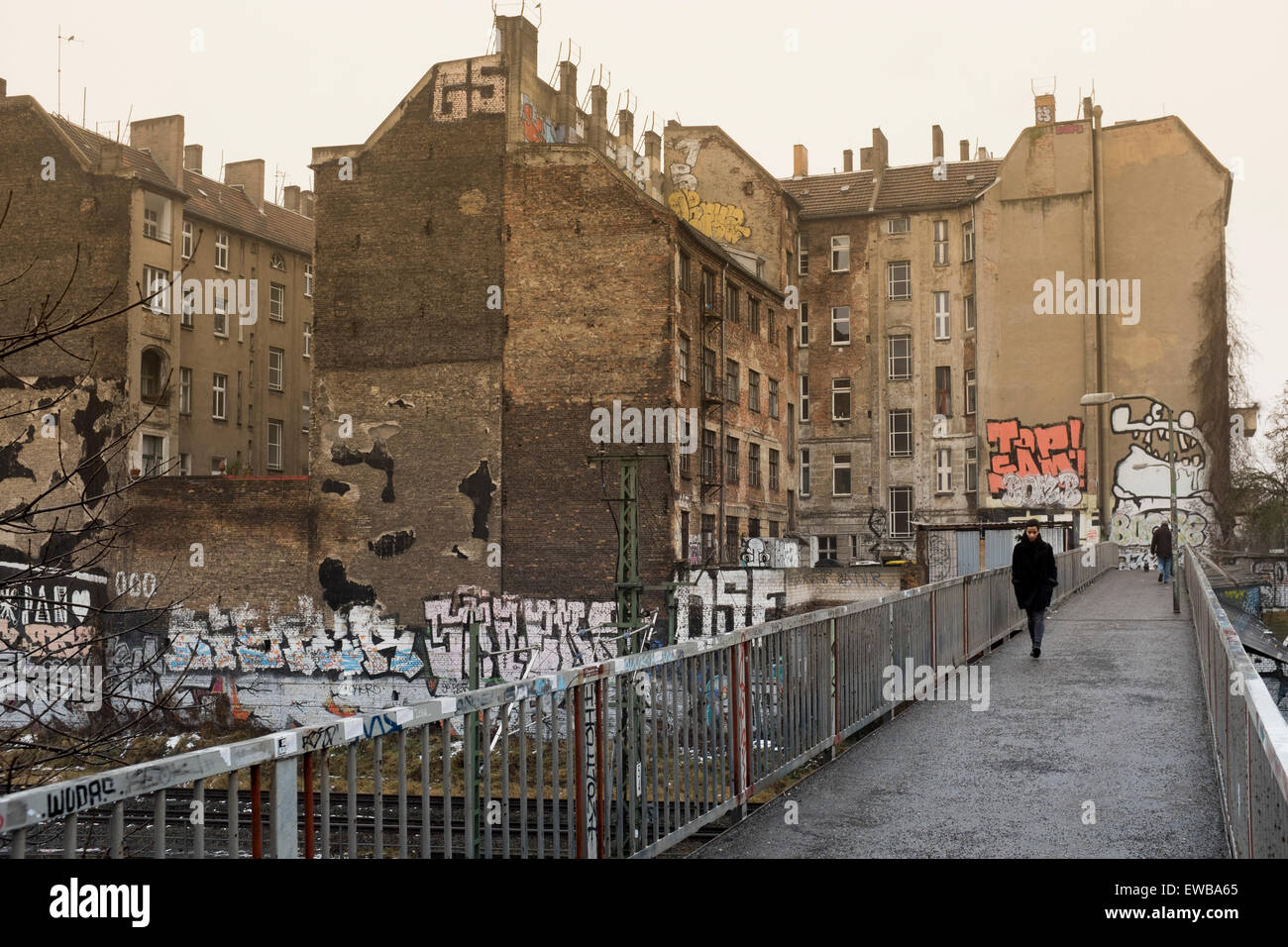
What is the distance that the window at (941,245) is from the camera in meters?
55.0

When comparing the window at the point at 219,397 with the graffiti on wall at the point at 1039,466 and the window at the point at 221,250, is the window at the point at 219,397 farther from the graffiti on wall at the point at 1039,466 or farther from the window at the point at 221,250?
the graffiti on wall at the point at 1039,466

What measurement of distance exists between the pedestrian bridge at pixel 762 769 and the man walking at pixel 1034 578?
2239mm

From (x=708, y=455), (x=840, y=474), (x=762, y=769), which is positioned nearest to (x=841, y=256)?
(x=840, y=474)

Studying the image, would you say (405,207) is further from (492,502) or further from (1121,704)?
(1121,704)

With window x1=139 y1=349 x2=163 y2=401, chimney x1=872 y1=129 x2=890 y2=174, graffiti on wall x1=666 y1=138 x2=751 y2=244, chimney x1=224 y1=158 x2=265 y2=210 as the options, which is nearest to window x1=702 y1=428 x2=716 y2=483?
graffiti on wall x1=666 y1=138 x2=751 y2=244

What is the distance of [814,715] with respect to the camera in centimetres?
1023

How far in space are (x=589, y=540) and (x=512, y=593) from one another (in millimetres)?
2863

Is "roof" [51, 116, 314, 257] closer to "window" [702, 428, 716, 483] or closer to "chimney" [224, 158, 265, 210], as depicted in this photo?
"chimney" [224, 158, 265, 210]

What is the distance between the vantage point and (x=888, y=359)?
55906 mm

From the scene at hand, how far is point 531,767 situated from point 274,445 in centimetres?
4872

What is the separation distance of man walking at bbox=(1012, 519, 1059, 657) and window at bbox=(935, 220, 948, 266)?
127 ft

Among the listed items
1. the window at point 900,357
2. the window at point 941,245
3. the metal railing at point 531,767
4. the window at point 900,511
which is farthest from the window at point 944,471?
the metal railing at point 531,767

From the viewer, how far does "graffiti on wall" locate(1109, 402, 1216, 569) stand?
49406mm

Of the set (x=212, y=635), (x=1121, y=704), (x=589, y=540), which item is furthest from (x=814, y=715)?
(x=212, y=635)
